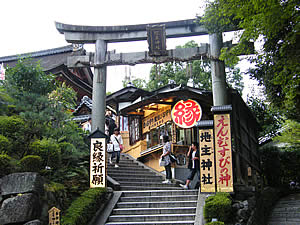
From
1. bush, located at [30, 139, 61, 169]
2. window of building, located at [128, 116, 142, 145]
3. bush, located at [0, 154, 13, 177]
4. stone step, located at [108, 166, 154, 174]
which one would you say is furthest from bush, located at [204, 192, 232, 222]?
window of building, located at [128, 116, 142, 145]

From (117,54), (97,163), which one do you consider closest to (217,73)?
(117,54)

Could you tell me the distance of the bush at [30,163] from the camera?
30.5ft

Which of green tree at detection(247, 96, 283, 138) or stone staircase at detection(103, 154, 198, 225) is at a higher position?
green tree at detection(247, 96, 283, 138)

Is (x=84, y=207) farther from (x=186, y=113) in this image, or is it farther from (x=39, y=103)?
(x=186, y=113)

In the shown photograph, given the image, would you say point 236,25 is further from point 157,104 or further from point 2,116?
point 2,116

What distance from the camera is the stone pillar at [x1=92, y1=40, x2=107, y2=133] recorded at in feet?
46.1

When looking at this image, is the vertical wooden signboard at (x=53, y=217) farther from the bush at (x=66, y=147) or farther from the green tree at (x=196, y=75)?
the green tree at (x=196, y=75)

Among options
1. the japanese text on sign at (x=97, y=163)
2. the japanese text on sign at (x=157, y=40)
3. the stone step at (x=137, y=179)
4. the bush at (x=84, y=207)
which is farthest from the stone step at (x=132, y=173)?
the japanese text on sign at (x=157, y=40)

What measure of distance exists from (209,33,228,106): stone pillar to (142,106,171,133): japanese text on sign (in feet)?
18.3

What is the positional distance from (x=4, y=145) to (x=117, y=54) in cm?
667

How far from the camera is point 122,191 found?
38.9ft

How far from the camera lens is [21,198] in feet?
26.5

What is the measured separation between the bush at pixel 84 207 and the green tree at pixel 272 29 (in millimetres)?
6327

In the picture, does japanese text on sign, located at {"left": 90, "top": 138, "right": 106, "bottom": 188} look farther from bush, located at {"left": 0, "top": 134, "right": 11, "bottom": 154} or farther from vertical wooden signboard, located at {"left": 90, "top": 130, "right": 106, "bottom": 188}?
bush, located at {"left": 0, "top": 134, "right": 11, "bottom": 154}
